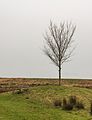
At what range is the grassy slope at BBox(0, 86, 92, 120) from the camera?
Answer: 72.0 feet

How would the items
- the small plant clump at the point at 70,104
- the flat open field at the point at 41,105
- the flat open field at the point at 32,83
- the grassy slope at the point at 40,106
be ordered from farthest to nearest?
1. the flat open field at the point at 32,83
2. the small plant clump at the point at 70,104
3. the flat open field at the point at 41,105
4. the grassy slope at the point at 40,106

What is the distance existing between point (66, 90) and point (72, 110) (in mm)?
9618

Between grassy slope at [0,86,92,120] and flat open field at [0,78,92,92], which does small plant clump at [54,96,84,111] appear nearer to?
grassy slope at [0,86,92,120]

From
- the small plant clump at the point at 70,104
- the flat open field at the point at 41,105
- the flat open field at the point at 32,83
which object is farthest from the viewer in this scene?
the flat open field at the point at 32,83

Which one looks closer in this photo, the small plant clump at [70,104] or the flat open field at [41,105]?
the flat open field at [41,105]

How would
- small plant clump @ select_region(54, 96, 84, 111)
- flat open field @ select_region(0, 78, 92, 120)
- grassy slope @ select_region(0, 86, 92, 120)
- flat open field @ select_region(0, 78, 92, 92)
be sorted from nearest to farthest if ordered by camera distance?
grassy slope @ select_region(0, 86, 92, 120)
flat open field @ select_region(0, 78, 92, 120)
small plant clump @ select_region(54, 96, 84, 111)
flat open field @ select_region(0, 78, 92, 92)

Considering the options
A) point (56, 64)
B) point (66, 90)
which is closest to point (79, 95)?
point (66, 90)

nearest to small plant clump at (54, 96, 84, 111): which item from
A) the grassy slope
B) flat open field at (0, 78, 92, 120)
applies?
flat open field at (0, 78, 92, 120)

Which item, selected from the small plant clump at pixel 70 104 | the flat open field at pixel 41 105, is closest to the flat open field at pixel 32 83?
the flat open field at pixel 41 105

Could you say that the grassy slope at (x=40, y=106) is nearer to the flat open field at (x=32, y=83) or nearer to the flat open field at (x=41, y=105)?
the flat open field at (x=41, y=105)

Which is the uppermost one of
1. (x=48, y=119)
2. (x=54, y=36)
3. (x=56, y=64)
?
(x=54, y=36)

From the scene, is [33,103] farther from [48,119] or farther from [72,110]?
[48,119]

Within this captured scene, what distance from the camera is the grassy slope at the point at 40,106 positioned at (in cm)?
2194

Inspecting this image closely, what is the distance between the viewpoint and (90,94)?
1441 inches
